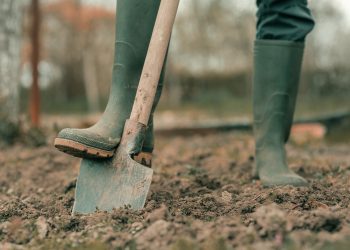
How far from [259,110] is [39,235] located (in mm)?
1349

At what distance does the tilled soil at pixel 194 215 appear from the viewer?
1444mm

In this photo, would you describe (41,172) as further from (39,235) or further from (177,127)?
(177,127)

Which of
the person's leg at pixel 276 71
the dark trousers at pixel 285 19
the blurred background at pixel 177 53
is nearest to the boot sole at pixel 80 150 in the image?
the person's leg at pixel 276 71

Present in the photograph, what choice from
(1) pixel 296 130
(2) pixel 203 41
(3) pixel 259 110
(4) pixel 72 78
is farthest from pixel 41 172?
(4) pixel 72 78

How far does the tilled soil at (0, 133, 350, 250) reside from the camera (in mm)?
1444

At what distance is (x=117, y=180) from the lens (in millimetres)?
2037

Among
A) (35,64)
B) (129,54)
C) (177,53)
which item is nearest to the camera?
(129,54)

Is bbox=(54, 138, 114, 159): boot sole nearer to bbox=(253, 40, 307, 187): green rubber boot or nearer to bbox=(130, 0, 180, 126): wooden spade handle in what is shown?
bbox=(130, 0, 180, 126): wooden spade handle

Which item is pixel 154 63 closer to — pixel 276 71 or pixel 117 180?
pixel 117 180

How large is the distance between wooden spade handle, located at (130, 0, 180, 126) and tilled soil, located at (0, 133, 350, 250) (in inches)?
13.3

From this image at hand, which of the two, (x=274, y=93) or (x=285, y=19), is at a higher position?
(x=285, y=19)

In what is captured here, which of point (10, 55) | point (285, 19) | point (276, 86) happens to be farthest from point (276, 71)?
point (10, 55)

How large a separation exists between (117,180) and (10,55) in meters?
3.41

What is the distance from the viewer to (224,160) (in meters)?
3.45
